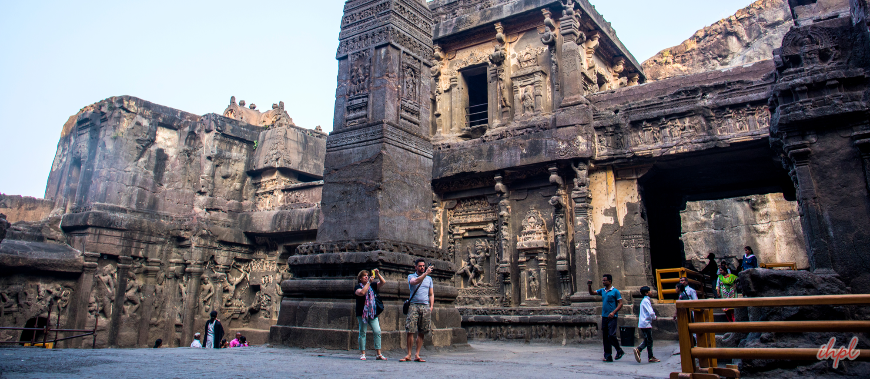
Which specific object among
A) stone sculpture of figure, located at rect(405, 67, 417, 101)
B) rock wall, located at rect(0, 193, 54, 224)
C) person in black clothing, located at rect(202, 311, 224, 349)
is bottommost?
person in black clothing, located at rect(202, 311, 224, 349)

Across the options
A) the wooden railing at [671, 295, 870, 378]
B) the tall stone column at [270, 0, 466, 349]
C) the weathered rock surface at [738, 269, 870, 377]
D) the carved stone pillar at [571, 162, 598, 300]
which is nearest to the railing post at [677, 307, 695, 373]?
the wooden railing at [671, 295, 870, 378]

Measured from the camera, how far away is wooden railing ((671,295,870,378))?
9.58 feet

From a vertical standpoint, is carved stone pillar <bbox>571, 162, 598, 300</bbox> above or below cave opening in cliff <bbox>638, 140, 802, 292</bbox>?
below

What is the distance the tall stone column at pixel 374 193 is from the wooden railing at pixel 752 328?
292cm

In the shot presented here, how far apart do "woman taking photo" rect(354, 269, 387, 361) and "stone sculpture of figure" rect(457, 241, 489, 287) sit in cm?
692

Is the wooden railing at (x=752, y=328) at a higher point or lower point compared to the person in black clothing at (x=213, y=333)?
higher

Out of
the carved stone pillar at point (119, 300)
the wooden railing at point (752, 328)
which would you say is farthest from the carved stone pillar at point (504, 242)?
the carved stone pillar at point (119, 300)

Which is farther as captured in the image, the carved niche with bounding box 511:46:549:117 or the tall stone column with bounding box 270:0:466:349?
the carved niche with bounding box 511:46:549:117

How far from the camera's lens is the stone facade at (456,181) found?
5.82 metres

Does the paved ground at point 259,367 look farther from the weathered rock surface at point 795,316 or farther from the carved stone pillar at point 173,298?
the carved stone pillar at point 173,298

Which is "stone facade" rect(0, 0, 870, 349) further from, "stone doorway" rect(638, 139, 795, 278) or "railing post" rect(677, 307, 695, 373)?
"railing post" rect(677, 307, 695, 373)

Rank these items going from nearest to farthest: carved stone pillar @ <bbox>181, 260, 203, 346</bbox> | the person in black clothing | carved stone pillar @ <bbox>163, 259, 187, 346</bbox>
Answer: the person in black clothing → carved stone pillar @ <bbox>163, 259, 187, 346</bbox> → carved stone pillar @ <bbox>181, 260, 203, 346</bbox>

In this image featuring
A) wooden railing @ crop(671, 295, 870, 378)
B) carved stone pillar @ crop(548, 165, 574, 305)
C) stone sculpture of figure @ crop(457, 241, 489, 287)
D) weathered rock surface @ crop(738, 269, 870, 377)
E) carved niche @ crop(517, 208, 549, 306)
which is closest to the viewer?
wooden railing @ crop(671, 295, 870, 378)

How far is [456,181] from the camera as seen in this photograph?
12461 mm
